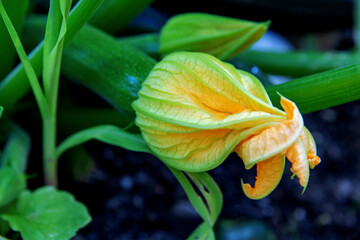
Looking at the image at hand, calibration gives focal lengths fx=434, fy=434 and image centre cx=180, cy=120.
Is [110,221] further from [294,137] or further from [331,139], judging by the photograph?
[331,139]

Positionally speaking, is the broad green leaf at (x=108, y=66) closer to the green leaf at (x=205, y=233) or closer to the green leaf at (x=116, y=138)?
the green leaf at (x=116, y=138)

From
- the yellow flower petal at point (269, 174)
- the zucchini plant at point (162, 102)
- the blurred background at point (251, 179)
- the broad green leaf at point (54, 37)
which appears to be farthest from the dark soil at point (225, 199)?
the yellow flower petal at point (269, 174)

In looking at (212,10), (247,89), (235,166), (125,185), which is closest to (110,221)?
(125,185)

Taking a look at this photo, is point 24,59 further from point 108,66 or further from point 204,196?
point 204,196

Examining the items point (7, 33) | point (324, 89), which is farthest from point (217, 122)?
point (7, 33)

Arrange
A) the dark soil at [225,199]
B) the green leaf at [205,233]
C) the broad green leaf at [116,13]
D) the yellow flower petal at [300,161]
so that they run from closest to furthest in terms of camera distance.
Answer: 1. the yellow flower petal at [300,161]
2. the green leaf at [205,233]
3. the broad green leaf at [116,13]
4. the dark soil at [225,199]

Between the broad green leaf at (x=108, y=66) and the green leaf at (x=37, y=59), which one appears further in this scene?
the broad green leaf at (x=108, y=66)
